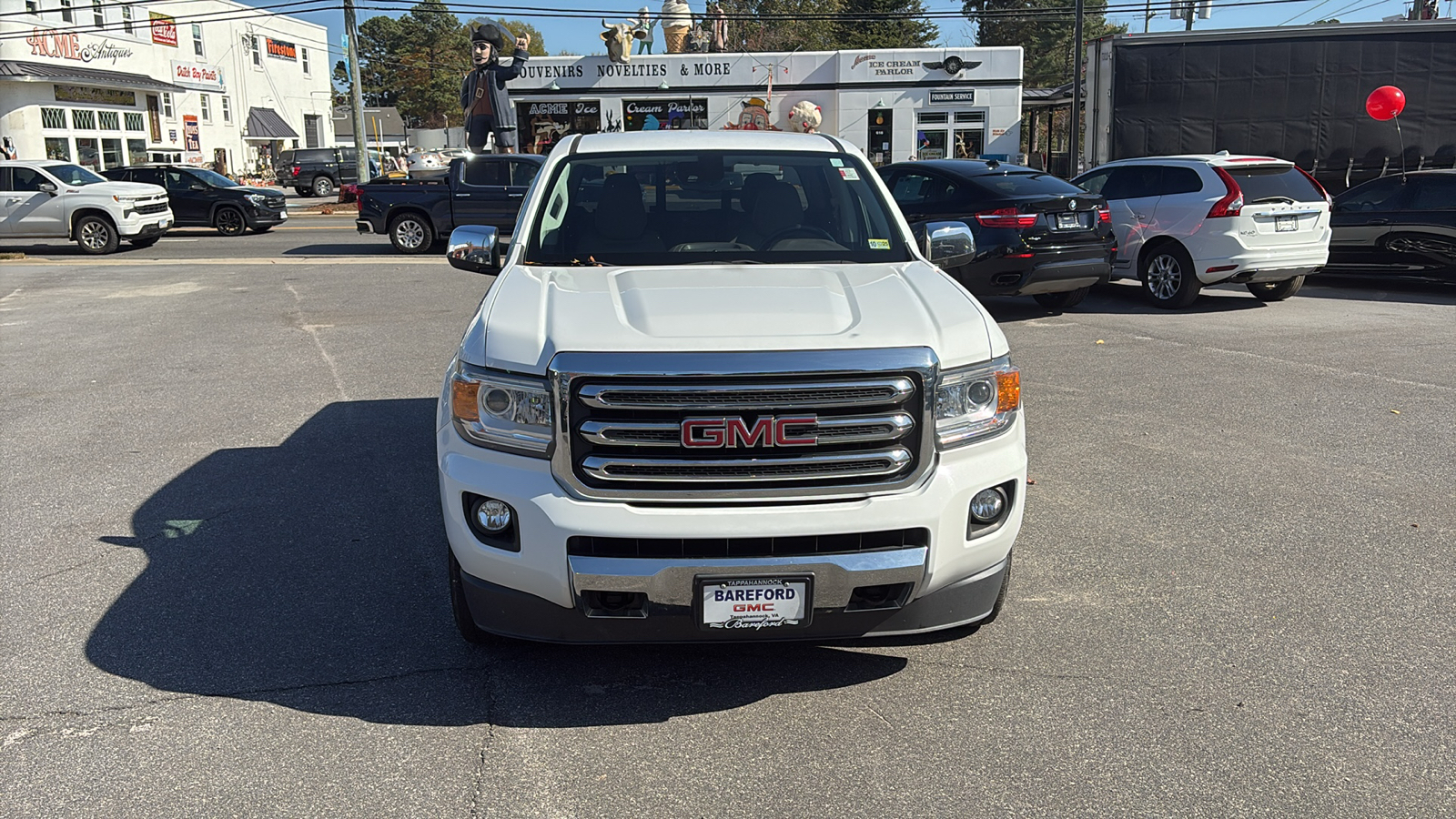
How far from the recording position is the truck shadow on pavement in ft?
12.6

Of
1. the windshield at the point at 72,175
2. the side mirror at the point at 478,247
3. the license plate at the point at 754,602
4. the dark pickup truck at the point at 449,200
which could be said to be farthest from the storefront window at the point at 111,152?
the license plate at the point at 754,602

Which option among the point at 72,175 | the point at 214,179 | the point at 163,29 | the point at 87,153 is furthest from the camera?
the point at 163,29

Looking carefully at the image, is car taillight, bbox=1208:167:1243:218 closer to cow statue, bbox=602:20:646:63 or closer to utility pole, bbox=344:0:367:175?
cow statue, bbox=602:20:646:63

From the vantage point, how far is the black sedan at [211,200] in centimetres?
2495

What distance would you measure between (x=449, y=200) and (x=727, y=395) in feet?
55.2

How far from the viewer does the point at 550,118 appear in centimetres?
3416

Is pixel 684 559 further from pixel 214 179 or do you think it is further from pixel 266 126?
pixel 266 126

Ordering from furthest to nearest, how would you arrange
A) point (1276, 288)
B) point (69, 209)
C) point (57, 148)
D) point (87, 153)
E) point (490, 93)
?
point (87, 153) → point (57, 148) → point (490, 93) → point (69, 209) → point (1276, 288)

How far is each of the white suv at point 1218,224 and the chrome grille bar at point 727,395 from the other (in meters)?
9.93

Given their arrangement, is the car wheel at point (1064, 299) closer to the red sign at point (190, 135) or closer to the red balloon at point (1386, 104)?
the red balloon at point (1386, 104)

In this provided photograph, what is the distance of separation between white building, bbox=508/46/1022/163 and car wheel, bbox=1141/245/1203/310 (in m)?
21.8

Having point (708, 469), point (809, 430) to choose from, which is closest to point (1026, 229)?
point (809, 430)

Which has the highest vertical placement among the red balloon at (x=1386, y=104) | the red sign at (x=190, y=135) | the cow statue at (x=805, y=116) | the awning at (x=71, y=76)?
the awning at (x=71, y=76)

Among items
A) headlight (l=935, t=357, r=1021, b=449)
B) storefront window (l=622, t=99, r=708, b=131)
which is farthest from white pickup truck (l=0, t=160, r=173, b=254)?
headlight (l=935, t=357, r=1021, b=449)
